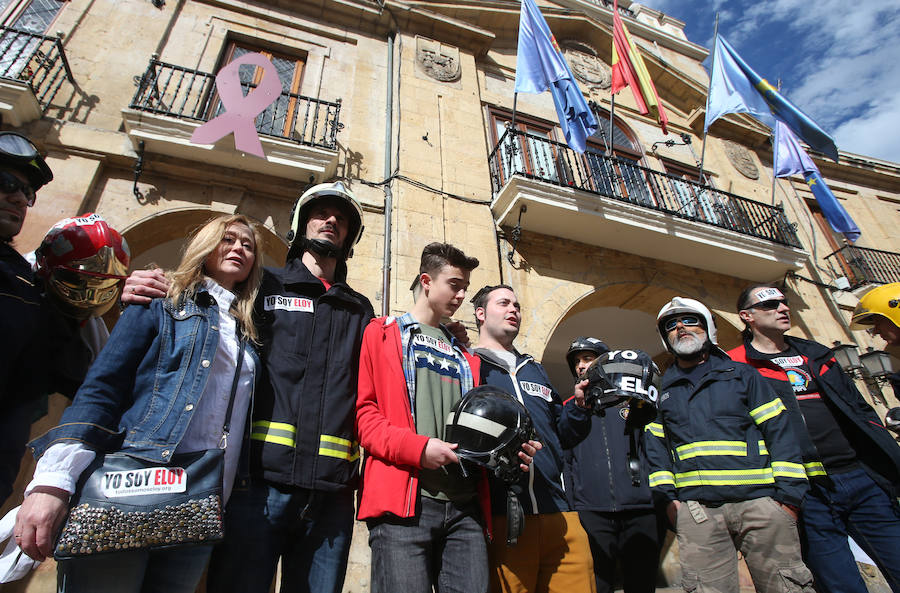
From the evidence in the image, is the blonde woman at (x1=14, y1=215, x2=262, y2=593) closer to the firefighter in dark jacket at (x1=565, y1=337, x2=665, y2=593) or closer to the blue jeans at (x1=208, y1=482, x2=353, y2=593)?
the blue jeans at (x1=208, y1=482, x2=353, y2=593)

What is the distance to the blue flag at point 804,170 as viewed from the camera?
8.29 metres

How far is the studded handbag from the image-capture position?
51.7 inches

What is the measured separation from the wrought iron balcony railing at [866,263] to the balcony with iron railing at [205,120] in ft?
32.3

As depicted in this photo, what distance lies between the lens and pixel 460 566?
179 centimetres

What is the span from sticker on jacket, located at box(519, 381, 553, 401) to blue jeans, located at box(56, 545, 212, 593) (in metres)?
1.63

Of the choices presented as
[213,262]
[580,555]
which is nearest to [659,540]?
[580,555]

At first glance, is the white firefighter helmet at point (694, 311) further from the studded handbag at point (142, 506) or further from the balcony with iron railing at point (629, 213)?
the balcony with iron railing at point (629, 213)

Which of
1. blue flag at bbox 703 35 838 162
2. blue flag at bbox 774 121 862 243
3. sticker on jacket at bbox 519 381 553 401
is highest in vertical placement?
blue flag at bbox 703 35 838 162

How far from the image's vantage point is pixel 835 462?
300cm

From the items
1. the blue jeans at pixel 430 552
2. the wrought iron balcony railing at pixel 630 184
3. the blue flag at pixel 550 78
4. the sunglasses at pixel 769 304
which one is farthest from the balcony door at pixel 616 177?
the blue jeans at pixel 430 552

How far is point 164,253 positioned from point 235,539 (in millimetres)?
5874

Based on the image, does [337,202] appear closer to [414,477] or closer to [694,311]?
[414,477]

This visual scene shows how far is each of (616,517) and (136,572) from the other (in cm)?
283

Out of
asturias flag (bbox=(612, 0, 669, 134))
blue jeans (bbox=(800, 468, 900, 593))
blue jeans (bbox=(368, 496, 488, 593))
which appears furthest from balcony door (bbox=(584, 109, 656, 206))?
blue jeans (bbox=(368, 496, 488, 593))
